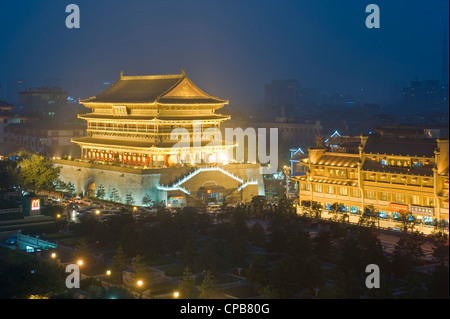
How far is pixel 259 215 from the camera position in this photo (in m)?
47.4

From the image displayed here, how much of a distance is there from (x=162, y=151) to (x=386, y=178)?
1754cm

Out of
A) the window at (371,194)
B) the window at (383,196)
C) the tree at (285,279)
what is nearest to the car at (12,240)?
the tree at (285,279)

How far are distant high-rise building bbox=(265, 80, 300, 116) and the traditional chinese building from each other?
74.3 meters

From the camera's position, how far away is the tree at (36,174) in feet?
193

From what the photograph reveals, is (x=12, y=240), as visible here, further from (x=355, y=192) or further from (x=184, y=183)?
(x=355, y=192)

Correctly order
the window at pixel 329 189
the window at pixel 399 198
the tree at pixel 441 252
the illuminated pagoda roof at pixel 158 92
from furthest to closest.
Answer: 1. the illuminated pagoda roof at pixel 158 92
2. the window at pixel 329 189
3. the window at pixel 399 198
4. the tree at pixel 441 252

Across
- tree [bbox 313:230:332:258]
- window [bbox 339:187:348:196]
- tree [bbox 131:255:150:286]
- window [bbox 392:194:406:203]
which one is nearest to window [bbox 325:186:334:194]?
window [bbox 339:187:348:196]

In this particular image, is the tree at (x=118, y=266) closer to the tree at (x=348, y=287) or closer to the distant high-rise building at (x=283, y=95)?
the tree at (x=348, y=287)

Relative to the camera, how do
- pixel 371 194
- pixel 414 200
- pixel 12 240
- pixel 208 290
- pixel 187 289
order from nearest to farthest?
1. pixel 208 290
2. pixel 187 289
3. pixel 414 200
4. pixel 12 240
5. pixel 371 194

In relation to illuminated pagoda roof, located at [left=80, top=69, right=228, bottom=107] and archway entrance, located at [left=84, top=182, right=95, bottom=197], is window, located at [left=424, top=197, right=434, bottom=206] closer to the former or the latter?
illuminated pagoda roof, located at [left=80, top=69, right=228, bottom=107]

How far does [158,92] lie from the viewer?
58.5m

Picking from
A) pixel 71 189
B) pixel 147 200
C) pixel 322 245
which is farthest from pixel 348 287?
pixel 71 189

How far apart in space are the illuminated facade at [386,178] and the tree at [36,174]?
67.7 ft

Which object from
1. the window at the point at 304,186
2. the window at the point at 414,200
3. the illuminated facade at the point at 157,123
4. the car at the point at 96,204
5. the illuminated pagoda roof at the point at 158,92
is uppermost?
the illuminated pagoda roof at the point at 158,92
